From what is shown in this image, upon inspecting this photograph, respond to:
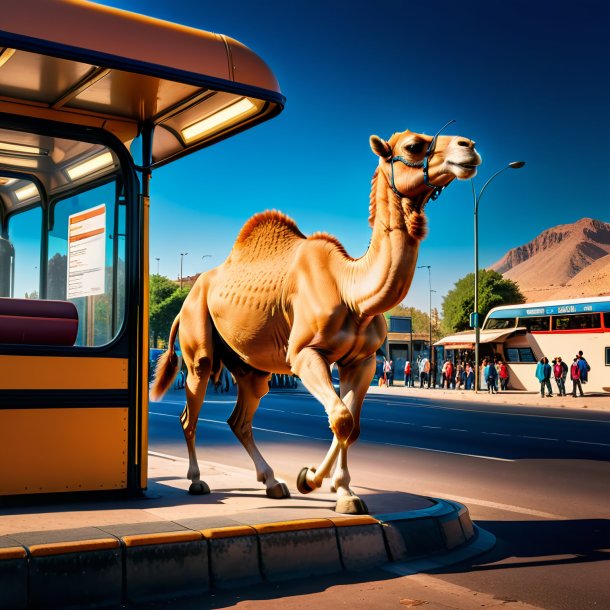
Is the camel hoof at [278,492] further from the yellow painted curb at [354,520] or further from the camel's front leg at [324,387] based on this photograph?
the yellow painted curb at [354,520]

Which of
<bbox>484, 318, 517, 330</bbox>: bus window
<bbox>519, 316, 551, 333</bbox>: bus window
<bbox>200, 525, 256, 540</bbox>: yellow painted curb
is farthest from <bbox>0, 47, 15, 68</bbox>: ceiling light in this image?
<bbox>484, 318, 517, 330</bbox>: bus window

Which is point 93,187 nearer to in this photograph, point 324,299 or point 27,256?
point 27,256

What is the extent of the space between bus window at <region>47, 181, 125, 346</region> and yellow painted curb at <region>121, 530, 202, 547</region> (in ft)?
8.23

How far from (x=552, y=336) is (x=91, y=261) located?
3690 centimetres

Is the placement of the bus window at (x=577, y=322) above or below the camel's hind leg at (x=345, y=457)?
above

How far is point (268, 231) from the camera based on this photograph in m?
7.72

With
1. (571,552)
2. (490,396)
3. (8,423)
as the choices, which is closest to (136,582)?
(8,423)

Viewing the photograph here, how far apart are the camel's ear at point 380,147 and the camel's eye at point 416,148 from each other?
22cm

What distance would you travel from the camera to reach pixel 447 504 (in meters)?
6.93

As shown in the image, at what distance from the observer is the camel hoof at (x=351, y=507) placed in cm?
615

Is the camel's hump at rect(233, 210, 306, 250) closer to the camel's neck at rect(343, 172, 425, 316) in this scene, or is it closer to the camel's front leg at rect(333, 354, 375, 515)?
the camel's neck at rect(343, 172, 425, 316)

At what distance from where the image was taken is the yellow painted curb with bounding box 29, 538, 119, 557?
4.57 metres

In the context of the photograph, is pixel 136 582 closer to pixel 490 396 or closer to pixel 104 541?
pixel 104 541

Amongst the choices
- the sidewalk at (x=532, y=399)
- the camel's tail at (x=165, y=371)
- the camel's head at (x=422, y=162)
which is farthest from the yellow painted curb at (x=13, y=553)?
the sidewalk at (x=532, y=399)
